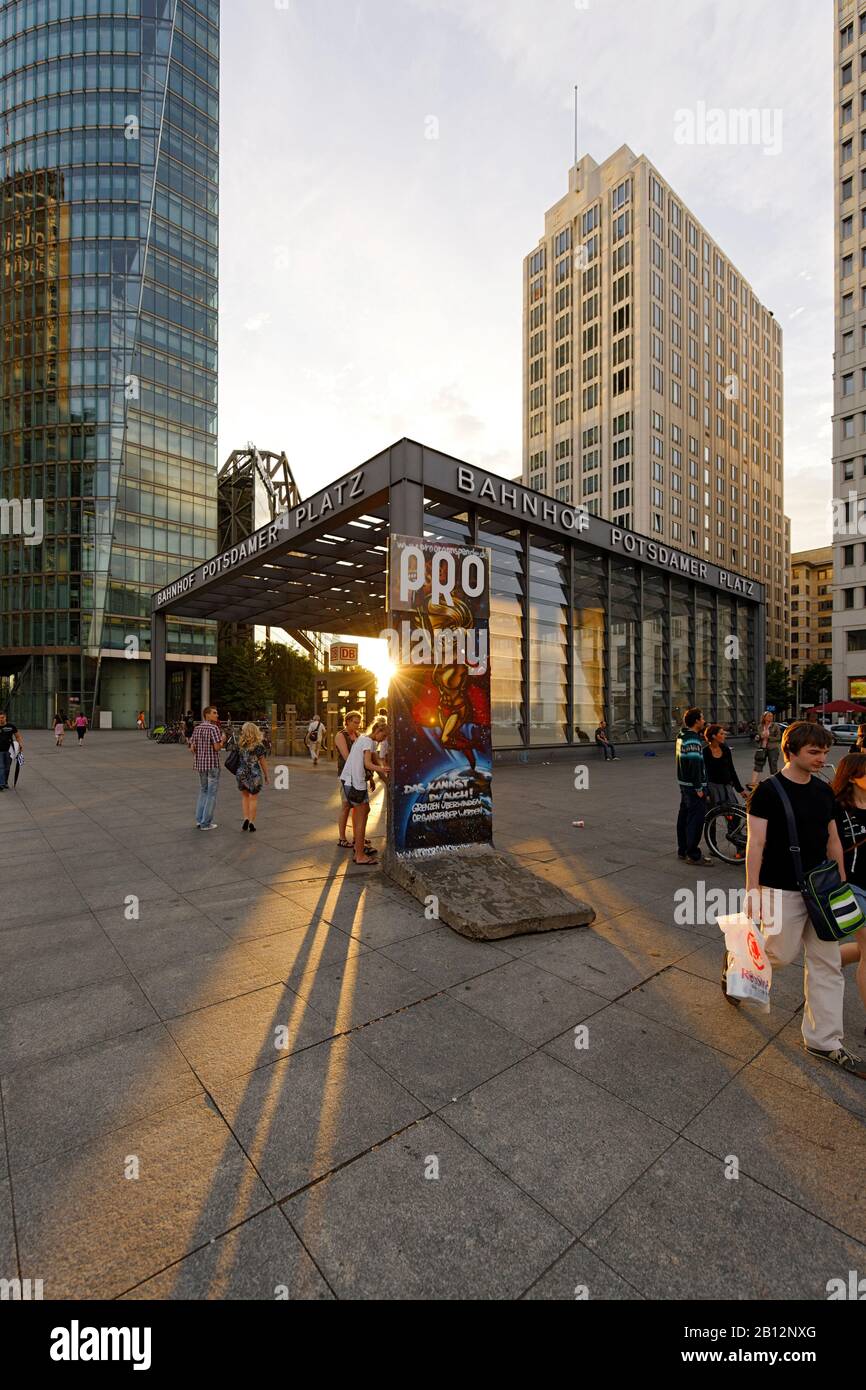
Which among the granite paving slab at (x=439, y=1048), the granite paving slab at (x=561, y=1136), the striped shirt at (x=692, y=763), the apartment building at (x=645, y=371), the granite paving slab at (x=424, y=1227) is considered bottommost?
the granite paving slab at (x=439, y=1048)

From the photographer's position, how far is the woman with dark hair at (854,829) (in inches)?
136

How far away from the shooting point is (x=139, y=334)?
163 ft

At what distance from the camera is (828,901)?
10.4 feet

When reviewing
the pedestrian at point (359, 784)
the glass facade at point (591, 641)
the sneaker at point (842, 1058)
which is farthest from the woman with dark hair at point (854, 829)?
the glass facade at point (591, 641)

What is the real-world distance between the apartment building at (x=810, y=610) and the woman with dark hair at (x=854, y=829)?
115 m

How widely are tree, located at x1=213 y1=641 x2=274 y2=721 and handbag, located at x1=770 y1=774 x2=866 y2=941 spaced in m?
53.2

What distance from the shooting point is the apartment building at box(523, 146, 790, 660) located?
60.1 metres

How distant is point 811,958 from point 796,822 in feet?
2.59

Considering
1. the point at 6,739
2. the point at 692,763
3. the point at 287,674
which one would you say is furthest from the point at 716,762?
the point at 287,674

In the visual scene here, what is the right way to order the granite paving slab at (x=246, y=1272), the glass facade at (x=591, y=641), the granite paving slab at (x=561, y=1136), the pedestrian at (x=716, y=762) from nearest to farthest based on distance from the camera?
the granite paving slab at (x=246, y=1272) → the granite paving slab at (x=561, y=1136) → the pedestrian at (x=716, y=762) → the glass facade at (x=591, y=641)

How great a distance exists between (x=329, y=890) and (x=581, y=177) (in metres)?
91.7

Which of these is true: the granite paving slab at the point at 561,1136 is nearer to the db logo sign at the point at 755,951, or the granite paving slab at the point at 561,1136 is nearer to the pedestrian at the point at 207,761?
the db logo sign at the point at 755,951

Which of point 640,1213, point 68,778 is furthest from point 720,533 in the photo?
point 640,1213
